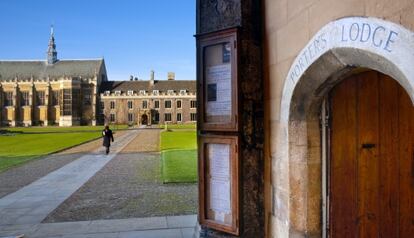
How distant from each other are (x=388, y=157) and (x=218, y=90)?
6.95ft

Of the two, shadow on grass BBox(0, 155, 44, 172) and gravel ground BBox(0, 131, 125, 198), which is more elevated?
shadow on grass BBox(0, 155, 44, 172)

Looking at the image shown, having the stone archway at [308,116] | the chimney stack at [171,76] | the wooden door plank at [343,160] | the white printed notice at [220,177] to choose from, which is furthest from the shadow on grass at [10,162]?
the chimney stack at [171,76]

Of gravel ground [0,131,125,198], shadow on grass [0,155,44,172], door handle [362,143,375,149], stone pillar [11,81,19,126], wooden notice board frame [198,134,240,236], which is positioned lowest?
gravel ground [0,131,125,198]

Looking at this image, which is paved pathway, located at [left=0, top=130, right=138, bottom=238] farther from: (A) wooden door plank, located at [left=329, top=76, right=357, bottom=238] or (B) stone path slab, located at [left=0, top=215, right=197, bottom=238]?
(A) wooden door plank, located at [left=329, top=76, right=357, bottom=238]

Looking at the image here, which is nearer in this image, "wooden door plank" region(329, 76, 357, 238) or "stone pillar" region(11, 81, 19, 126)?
"wooden door plank" region(329, 76, 357, 238)

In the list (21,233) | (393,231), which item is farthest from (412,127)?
Answer: (21,233)

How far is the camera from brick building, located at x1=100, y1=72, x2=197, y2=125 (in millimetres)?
83750

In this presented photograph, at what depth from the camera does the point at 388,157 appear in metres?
3.03

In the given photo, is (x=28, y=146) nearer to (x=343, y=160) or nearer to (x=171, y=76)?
(x=343, y=160)

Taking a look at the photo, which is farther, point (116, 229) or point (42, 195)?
point (42, 195)

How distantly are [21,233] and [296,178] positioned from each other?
15.9 ft

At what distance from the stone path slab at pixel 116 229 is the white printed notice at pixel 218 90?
2.30 metres

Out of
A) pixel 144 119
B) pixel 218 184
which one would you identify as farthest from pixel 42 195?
pixel 144 119

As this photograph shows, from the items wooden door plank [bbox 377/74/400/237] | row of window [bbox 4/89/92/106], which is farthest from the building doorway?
wooden door plank [bbox 377/74/400/237]
